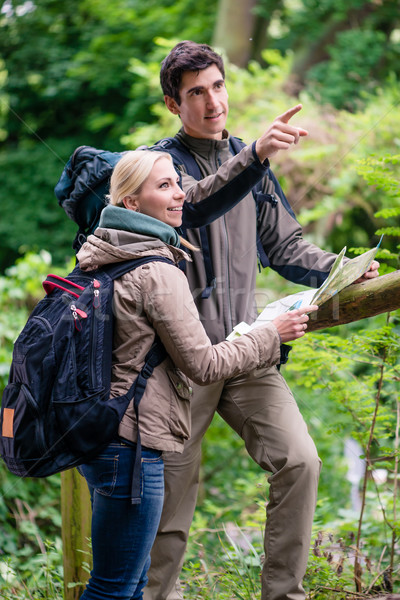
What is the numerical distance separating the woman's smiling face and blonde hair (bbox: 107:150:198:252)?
0.02 meters

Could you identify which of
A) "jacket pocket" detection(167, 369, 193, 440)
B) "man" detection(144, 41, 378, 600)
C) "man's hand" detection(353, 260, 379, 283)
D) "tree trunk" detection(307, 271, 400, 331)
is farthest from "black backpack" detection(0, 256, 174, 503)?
"man's hand" detection(353, 260, 379, 283)

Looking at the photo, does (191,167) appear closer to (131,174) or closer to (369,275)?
(131,174)

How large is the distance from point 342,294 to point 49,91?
11773 mm

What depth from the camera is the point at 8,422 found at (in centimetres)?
192

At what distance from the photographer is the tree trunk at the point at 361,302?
2.28 m

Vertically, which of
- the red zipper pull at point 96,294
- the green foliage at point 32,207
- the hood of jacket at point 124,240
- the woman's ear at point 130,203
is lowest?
the green foliage at point 32,207

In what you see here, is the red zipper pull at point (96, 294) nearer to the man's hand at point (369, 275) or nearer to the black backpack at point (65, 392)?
the black backpack at point (65, 392)

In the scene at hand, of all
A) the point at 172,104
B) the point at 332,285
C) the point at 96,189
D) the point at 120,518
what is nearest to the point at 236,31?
the point at 172,104

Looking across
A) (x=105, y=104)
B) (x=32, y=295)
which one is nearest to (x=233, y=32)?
(x=105, y=104)

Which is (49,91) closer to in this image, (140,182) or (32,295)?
(32,295)

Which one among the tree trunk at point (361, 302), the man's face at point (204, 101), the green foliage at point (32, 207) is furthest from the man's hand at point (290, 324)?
the green foliage at point (32, 207)

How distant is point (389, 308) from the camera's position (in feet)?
7.61

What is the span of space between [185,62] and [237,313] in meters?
0.98

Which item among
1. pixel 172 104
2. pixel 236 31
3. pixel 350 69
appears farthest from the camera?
pixel 236 31
